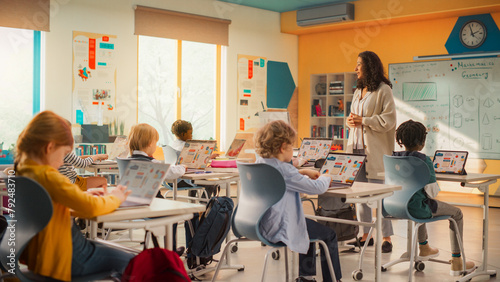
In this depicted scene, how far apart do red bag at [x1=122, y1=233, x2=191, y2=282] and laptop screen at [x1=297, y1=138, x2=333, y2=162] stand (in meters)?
2.83

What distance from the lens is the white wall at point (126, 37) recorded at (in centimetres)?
702

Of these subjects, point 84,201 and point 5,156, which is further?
point 5,156

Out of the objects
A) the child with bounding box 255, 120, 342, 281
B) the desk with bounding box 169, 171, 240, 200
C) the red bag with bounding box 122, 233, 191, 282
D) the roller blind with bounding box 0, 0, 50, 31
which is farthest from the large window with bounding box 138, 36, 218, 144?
the red bag with bounding box 122, 233, 191, 282

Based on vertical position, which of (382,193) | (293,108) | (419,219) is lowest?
(419,219)

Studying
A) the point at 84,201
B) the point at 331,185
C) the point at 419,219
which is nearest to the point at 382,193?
the point at 331,185

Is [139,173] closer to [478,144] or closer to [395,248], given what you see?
[395,248]

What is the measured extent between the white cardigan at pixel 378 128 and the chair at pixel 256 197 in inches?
68.9

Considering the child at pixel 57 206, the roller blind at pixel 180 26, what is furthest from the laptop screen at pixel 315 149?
the roller blind at pixel 180 26

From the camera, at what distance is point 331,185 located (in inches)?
118

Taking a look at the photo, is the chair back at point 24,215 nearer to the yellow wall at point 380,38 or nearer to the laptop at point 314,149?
the laptop at point 314,149

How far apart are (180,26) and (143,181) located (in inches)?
248

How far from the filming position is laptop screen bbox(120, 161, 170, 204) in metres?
2.28

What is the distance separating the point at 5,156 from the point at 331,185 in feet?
16.5

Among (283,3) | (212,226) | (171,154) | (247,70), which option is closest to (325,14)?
(283,3)
